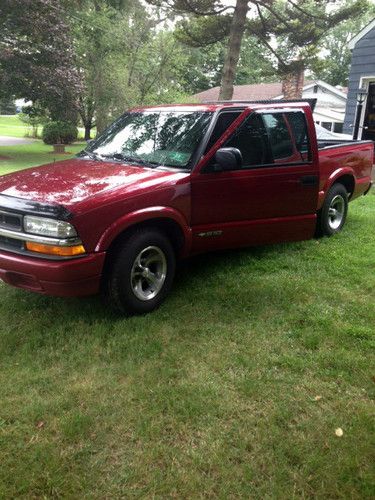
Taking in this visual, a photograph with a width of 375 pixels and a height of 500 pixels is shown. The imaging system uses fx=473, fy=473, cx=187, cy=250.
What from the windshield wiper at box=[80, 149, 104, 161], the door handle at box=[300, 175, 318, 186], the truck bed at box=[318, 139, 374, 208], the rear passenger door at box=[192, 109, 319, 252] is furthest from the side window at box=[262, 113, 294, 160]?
the windshield wiper at box=[80, 149, 104, 161]

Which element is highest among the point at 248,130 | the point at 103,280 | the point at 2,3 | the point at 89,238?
the point at 2,3

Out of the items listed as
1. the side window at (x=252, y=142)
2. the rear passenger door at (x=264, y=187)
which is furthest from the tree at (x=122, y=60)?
the side window at (x=252, y=142)

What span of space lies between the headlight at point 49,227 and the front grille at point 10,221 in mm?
103

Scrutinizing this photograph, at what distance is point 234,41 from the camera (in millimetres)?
13062

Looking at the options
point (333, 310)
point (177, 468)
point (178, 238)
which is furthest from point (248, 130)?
point (177, 468)

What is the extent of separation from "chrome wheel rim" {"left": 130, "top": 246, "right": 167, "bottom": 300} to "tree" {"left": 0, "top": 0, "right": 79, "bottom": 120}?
1658cm

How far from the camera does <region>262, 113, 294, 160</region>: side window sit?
4988 millimetres

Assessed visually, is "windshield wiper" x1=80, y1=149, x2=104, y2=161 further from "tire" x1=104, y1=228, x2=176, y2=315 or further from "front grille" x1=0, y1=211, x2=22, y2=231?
"front grille" x1=0, y1=211, x2=22, y2=231

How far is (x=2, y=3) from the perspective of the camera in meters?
17.2

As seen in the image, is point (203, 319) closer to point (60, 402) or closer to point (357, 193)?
point (60, 402)

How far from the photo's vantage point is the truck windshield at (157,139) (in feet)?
14.8

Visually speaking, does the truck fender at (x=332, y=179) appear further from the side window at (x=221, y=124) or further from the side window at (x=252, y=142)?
the side window at (x=221, y=124)

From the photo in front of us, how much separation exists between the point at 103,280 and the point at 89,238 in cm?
48

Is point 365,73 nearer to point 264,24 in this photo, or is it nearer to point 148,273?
point 264,24
